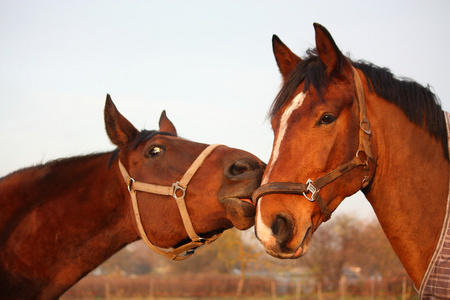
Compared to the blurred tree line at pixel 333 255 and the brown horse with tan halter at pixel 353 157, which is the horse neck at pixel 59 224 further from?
the blurred tree line at pixel 333 255

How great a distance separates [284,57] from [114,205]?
7.29 ft

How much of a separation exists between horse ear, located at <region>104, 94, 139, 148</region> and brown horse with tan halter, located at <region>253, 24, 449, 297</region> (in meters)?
1.75

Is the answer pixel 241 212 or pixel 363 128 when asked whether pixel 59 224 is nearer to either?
pixel 241 212

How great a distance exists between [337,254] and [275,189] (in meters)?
39.7

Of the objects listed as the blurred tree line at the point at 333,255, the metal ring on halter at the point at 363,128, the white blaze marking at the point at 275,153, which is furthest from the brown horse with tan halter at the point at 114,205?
the blurred tree line at the point at 333,255

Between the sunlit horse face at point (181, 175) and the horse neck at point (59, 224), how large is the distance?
29cm

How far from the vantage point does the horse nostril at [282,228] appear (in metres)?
2.59

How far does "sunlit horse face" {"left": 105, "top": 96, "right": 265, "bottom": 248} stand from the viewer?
11.4ft

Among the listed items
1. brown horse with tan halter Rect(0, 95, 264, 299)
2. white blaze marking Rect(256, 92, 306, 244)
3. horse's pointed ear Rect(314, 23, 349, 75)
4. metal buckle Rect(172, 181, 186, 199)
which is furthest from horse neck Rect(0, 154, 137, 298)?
horse's pointed ear Rect(314, 23, 349, 75)

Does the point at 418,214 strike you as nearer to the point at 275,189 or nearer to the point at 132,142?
the point at 275,189

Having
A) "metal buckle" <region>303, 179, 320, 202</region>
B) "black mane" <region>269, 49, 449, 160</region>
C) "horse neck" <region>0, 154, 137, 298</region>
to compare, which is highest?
"black mane" <region>269, 49, 449, 160</region>

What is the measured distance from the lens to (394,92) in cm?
304

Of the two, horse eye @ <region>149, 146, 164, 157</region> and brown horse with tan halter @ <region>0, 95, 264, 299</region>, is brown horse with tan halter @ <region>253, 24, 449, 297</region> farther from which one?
horse eye @ <region>149, 146, 164, 157</region>

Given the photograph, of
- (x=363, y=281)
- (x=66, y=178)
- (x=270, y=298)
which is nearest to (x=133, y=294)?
(x=270, y=298)
